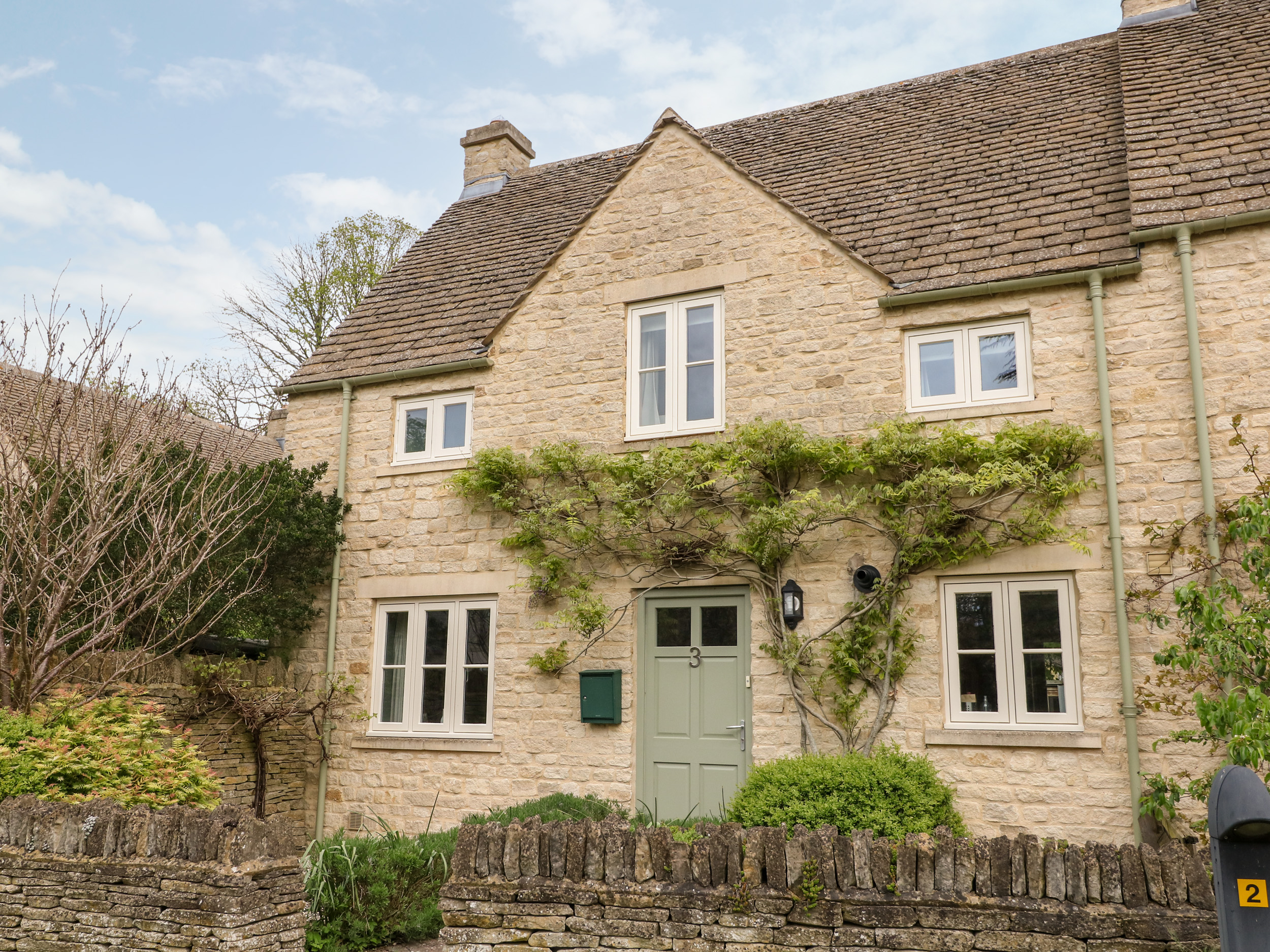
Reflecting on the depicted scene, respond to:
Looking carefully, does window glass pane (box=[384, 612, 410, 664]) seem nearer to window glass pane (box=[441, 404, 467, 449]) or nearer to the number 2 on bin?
window glass pane (box=[441, 404, 467, 449])

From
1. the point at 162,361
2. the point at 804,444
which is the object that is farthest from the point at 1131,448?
the point at 162,361

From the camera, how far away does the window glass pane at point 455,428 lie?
11.6 m

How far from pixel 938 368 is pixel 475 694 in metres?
6.06

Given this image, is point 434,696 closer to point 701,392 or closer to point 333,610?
point 333,610

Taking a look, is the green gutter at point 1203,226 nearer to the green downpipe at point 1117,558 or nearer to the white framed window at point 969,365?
the green downpipe at point 1117,558

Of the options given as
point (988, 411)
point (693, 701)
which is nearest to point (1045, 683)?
point (988, 411)

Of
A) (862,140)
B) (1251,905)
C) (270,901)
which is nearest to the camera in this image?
(1251,905)

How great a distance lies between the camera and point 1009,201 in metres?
9.98

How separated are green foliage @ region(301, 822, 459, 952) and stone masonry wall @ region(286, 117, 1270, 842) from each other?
286 centimetres

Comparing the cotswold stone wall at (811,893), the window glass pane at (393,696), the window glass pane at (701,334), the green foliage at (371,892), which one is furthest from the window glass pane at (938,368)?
the window glass pane at (393,696)

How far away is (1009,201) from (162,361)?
9.02m

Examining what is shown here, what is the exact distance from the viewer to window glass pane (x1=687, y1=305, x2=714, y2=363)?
10492 mm

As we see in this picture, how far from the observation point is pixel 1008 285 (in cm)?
903

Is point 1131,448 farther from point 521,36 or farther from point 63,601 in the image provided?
point 63,601
